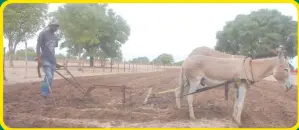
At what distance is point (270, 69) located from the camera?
602 centimetres

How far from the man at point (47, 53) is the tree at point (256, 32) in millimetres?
22822

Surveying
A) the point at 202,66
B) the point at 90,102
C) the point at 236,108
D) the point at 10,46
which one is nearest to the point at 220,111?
the point at 236,108

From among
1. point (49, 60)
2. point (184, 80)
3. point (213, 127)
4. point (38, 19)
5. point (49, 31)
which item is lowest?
point (213, 127)

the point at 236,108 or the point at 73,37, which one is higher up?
the point at 73,37

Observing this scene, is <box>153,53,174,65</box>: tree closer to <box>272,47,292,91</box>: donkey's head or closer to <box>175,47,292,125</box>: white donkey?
<box>175,47,292,125</box>: white donkey

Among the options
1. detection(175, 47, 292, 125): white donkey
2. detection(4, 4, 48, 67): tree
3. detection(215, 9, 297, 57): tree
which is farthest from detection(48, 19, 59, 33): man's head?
detection(215, 9, 297, 57): tree

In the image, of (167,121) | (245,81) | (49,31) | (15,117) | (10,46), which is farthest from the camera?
(10,46)

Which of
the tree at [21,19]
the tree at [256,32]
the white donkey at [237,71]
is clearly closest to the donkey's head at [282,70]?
the white donkey at [237,71]

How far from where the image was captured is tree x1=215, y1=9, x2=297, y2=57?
27.8 metres

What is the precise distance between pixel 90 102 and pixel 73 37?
2258cm

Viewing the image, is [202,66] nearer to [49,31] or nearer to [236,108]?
[236,108]

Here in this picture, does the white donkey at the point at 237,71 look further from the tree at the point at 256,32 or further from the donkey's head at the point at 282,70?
the tree at the point at 256,32

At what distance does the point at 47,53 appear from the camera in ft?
21.7

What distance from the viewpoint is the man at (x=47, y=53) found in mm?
6457
